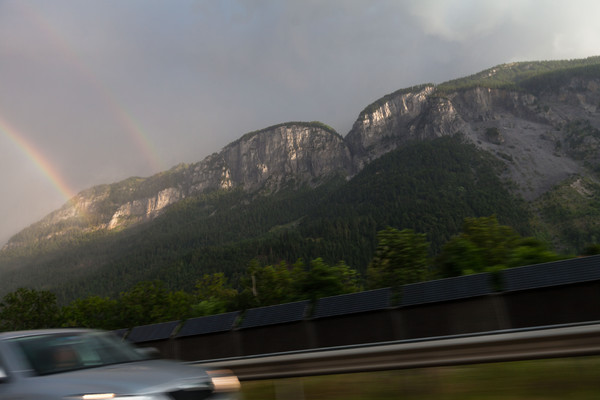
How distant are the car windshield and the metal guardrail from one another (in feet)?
8.46

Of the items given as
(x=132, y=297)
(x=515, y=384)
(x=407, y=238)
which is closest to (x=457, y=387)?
(x=515, y=384)

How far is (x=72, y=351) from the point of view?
5562mm

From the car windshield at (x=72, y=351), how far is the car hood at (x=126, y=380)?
25 centimetres

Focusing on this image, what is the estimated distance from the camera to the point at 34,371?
4.99m

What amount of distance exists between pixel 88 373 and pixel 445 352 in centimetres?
442

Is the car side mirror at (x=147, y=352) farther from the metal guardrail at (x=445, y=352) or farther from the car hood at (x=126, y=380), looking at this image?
the metal guardrail at (x=445, y=352)

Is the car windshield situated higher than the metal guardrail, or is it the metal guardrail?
the car windshield

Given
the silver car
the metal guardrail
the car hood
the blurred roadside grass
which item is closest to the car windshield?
the silver car

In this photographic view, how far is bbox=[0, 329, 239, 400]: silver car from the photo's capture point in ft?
15.2

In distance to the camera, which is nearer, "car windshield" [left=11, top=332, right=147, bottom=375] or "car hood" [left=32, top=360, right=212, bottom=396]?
"car hood" [left=32, top=360, right=212, bottom=396]

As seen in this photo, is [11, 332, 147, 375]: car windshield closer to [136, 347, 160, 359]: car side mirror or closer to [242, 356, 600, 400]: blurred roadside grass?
[136, 347, 160, 359]: car side mirror

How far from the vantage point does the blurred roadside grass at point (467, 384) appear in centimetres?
673

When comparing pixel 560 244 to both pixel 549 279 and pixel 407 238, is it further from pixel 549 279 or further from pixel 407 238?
pixel 549 279

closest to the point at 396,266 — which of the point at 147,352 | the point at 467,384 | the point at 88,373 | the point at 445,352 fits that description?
the point at 467,384
